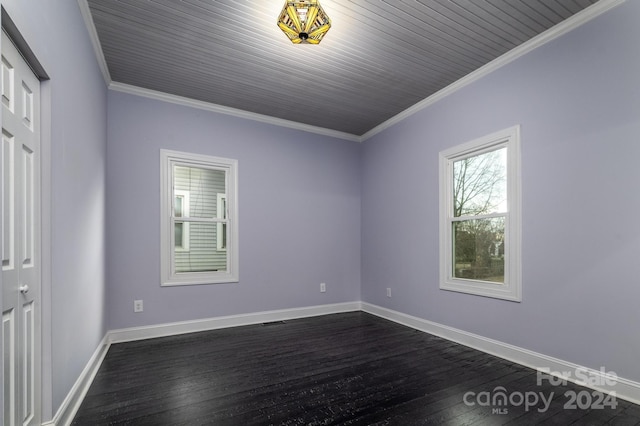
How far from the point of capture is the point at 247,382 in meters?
2.58

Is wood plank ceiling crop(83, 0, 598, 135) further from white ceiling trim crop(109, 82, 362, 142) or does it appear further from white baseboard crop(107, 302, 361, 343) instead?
white baseboard crop(107, 302, 361, 343)

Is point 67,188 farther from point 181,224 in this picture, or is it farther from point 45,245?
point 181,224

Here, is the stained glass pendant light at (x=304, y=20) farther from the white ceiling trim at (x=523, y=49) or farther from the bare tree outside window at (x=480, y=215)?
the bare tree outside window at (x=480, y=215)

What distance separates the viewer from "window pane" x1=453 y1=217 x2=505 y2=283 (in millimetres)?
3213

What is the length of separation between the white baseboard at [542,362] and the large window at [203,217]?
258 centimetres

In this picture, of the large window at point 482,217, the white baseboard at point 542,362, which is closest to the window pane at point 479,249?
the large window at point 482,217

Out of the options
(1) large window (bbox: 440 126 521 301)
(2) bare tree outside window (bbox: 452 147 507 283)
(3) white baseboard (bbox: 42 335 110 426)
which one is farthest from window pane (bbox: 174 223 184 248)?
(2) bare tree outside window (bbox: 452 147 507 283)

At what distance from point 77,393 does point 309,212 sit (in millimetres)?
3255

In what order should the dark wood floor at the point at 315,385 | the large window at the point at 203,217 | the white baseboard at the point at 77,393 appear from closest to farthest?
1. the white baseboard at the point at 77,393
2. the dark wood floor at the point at 315,385
3. the large window at the point at 203,217

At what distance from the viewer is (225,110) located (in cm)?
424

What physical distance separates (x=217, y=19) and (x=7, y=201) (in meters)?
1.95

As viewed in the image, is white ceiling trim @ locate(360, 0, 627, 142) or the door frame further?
white ceiling trim @ locate(360, 0, 627, 142)

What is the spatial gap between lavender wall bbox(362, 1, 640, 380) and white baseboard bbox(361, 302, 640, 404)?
0.06 metres

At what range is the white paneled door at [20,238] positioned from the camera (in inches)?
56.2
